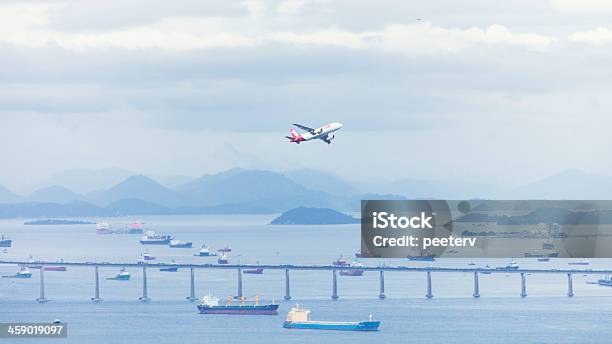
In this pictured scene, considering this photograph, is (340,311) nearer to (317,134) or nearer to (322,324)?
(322,324)

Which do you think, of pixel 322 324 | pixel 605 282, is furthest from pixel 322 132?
pixel 605 282

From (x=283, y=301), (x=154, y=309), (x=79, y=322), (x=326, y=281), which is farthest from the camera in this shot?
(x=326, y=281)

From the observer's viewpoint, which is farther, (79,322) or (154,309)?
(154,309)

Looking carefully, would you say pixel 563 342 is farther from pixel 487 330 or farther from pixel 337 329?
pixel 337 329

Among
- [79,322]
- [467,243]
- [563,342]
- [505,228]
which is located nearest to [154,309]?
[79,322]

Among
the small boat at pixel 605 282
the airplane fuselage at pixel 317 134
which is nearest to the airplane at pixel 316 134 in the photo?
the airplane fuselage at pixel 317 134

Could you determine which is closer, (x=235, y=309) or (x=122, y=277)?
(x=235, y=309)

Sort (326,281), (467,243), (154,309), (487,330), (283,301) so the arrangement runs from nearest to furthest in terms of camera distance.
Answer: (467,243) < (487,330) < (154,309) < (283,301) < (326,281)

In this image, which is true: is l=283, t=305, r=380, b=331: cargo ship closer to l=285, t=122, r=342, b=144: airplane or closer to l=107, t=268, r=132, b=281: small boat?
l=285, t=122, r=342, b=144: airplane
